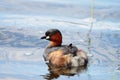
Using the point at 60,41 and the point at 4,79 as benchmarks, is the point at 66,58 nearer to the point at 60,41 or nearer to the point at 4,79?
the point at 60,41

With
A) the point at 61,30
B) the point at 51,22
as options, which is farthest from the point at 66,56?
the point at 51,22

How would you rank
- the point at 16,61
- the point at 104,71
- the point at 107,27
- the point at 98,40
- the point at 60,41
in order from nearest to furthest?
the point at 104,71 < the point at 16,61 < the point at 60,41 < the point at 98,40 < the point at 107,27

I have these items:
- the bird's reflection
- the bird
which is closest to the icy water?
the bird's reflection

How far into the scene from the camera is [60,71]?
11281mm

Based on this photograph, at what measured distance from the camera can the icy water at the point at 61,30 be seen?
10.8 m

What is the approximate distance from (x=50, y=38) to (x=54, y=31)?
232mm

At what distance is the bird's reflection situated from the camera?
10562mm

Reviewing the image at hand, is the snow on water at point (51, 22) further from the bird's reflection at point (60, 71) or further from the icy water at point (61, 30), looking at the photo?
the bird's reflection at point (60, 71)

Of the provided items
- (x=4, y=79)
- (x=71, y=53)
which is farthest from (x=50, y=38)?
(x=4, y=79)

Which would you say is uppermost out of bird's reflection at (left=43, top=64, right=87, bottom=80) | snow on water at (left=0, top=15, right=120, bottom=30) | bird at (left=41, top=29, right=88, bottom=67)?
snow on water at (left=0, top=15, right=120, bottom=30)

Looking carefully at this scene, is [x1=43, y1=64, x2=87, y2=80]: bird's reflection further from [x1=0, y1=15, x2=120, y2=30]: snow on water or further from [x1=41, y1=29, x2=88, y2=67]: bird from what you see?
[x1=0, y1=15, x2=120, y2=30]: snow on water

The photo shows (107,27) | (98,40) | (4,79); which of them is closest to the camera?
(4,79)

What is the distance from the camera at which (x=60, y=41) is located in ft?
42.4

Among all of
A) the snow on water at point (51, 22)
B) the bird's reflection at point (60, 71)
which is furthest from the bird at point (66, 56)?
the snow on water at point (51, 22)
